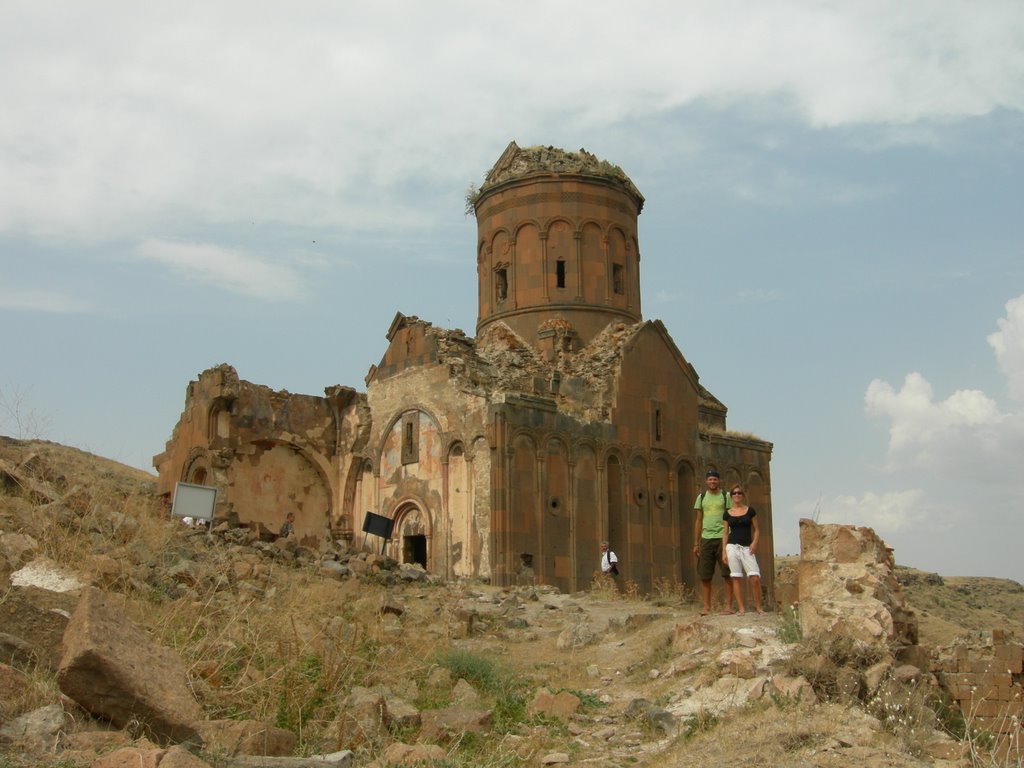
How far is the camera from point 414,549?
19.2 meters

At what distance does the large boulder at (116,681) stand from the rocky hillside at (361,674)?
0.03ft

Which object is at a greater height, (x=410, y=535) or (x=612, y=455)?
(x=612, y=455)

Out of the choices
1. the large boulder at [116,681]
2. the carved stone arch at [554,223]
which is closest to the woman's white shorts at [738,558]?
the large boulder at [116,681]

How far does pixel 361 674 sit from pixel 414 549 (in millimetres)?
11645

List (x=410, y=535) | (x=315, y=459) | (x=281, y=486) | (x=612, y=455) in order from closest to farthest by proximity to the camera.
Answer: (x=410, y=535)
(x=612, y=455)
(x=281, y=486)
(x=315, y=459)

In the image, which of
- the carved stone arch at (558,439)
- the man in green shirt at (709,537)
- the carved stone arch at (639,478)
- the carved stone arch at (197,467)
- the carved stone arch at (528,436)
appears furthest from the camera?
the carved stone arch at (639,478)

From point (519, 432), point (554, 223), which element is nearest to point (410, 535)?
point (519, 432)

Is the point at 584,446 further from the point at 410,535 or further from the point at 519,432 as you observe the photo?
the point at 410,535

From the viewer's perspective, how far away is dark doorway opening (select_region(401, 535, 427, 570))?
18984 millimetres

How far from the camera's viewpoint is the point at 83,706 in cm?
509

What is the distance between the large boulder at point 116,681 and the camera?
5012 millimetres

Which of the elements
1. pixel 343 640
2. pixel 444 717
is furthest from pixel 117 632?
pixel 343 640

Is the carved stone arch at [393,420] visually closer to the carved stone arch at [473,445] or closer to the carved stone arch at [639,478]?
the carved stone arch at [473,445]

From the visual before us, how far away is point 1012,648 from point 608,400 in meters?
10.3
